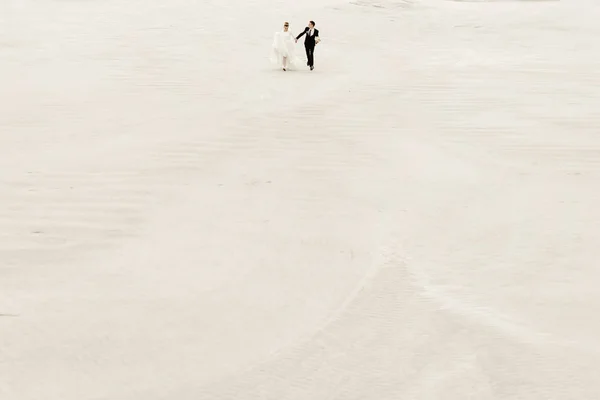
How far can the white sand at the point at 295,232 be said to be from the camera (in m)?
3.57

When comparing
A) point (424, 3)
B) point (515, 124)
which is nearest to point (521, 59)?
point (515, 124)

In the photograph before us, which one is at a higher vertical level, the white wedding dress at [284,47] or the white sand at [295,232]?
the white wedding dress at [284,47]

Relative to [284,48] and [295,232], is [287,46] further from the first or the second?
[295,232]

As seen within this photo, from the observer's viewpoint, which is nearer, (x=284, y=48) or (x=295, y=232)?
(x=295, y=232)

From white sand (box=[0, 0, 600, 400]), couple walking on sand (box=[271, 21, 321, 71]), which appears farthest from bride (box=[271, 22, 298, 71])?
white sand (box=[0, 0, 600, 400])

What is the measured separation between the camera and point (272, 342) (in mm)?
3826

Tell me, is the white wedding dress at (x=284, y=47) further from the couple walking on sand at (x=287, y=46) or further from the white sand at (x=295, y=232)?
the white sand at (x=295, y=232)

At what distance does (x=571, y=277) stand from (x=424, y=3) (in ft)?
62.5

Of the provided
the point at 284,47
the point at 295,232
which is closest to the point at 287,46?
the point at 284,47

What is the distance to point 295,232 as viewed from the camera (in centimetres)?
559

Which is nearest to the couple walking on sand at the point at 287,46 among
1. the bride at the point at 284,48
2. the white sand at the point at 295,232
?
the bride at the point at 284,48

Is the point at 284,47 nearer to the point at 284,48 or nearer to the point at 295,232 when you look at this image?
the point at 284,48

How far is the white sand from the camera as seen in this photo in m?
3.57

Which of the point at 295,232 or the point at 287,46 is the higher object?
the point at 287,46
